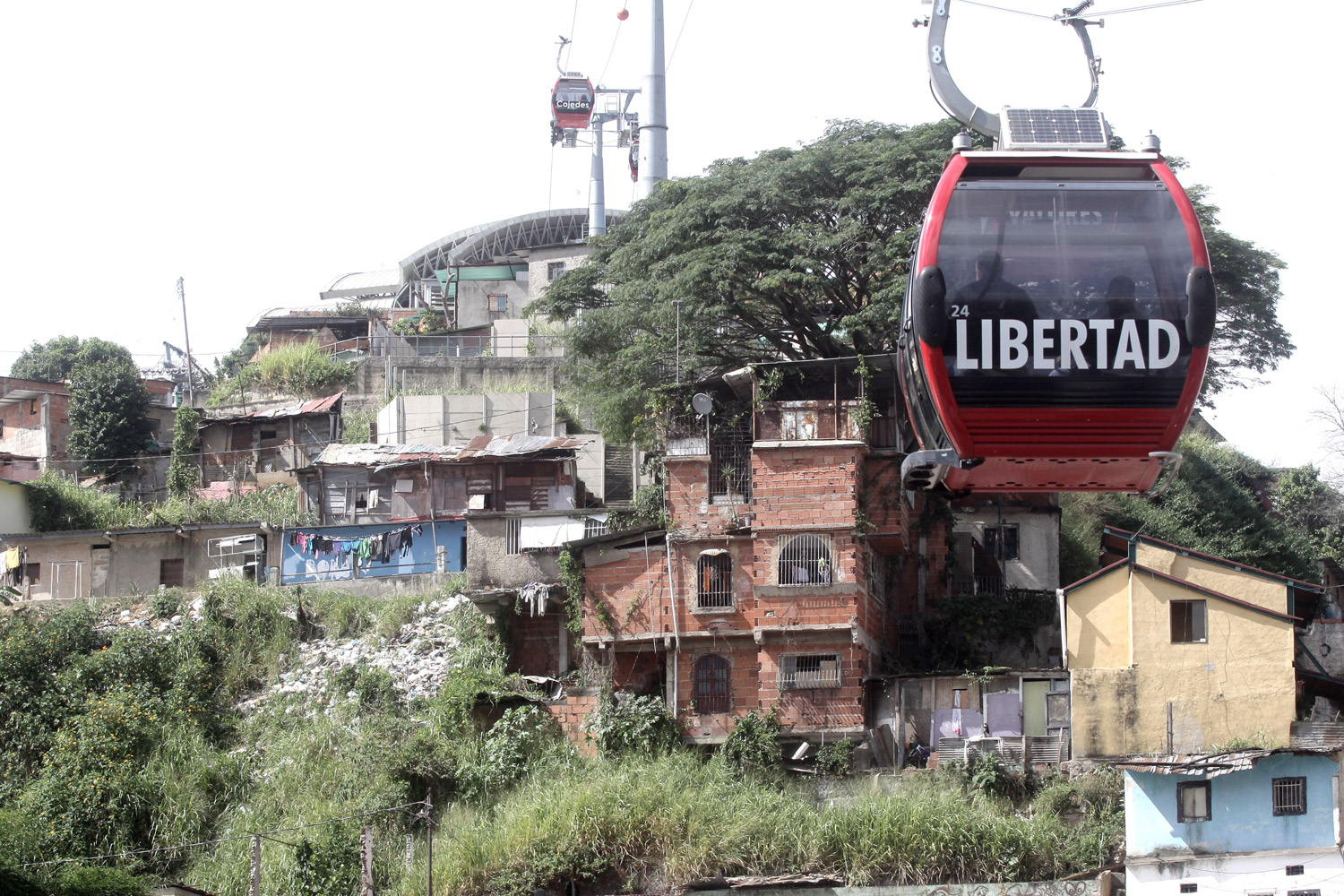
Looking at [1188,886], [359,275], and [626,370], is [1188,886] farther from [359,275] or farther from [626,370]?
[359,275]

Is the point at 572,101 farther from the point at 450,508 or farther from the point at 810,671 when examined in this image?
the point at 810,671

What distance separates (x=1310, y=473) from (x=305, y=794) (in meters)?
21.7

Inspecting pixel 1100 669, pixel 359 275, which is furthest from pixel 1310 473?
pixel 359 275

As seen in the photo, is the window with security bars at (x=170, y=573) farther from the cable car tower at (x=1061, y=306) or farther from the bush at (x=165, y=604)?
the cable car tower at (x=1061, y=306)

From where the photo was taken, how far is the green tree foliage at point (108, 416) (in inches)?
1410

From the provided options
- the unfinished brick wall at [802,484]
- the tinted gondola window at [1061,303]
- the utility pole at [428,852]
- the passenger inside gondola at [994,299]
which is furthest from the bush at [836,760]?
the passenger inside gondola at [994,299]

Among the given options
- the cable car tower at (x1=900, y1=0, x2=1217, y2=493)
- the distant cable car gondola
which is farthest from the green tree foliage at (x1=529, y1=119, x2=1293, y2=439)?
the distant cable car gondola

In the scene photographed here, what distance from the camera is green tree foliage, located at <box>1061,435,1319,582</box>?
27547mm

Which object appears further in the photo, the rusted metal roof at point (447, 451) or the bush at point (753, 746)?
the rusted metal roof at point (447, 451)

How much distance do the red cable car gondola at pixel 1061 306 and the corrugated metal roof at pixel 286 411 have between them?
27.9m

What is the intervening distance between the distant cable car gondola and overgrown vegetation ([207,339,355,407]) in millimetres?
16380

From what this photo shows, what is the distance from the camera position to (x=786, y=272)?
79.4 ft

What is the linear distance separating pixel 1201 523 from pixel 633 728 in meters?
12.6

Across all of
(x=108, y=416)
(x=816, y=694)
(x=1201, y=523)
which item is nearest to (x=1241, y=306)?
(x=1201, y=523)
